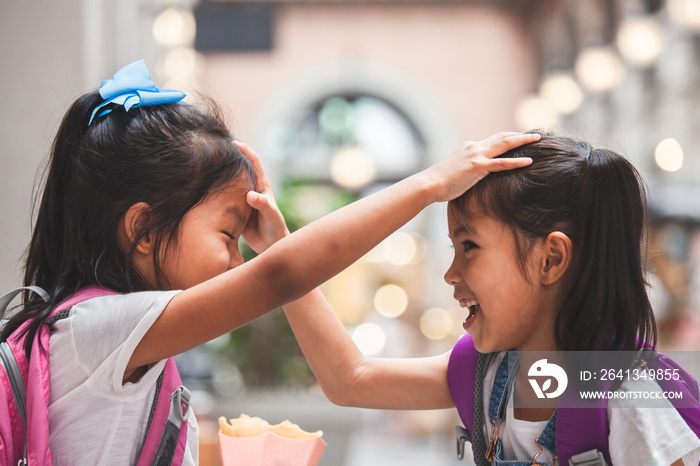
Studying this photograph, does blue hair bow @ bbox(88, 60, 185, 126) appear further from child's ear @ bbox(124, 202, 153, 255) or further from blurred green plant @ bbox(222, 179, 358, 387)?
blurred green plant @ bbox(222, 179, 358, 387)

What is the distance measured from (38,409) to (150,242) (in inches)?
12.3

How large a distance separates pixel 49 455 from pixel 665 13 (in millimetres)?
6506

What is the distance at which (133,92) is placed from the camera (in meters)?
1.16

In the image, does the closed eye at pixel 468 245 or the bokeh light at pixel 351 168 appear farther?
the bokeh light at pixel 351 168

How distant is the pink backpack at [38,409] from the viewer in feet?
2.98

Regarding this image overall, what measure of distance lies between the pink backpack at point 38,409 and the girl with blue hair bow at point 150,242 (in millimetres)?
17

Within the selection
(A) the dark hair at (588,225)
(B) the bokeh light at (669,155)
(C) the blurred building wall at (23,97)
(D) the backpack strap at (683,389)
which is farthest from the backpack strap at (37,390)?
(B) the bokeh light at (669,155)

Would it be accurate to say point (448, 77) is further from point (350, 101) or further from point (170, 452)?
point (170, 452)

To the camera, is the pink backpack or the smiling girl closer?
the pink backpack

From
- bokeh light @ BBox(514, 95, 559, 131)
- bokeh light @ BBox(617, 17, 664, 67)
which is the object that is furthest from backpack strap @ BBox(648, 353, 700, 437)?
bokeh light @ BBox(514, 95, 559, 131)

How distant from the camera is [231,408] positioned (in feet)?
11.2

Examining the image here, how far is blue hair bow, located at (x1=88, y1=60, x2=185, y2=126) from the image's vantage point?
3.68ft

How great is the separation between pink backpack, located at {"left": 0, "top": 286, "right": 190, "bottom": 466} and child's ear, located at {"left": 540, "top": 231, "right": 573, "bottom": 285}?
2.13ft

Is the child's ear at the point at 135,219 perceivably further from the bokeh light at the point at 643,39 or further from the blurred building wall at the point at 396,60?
the blurred building wall at the point at 396,60
